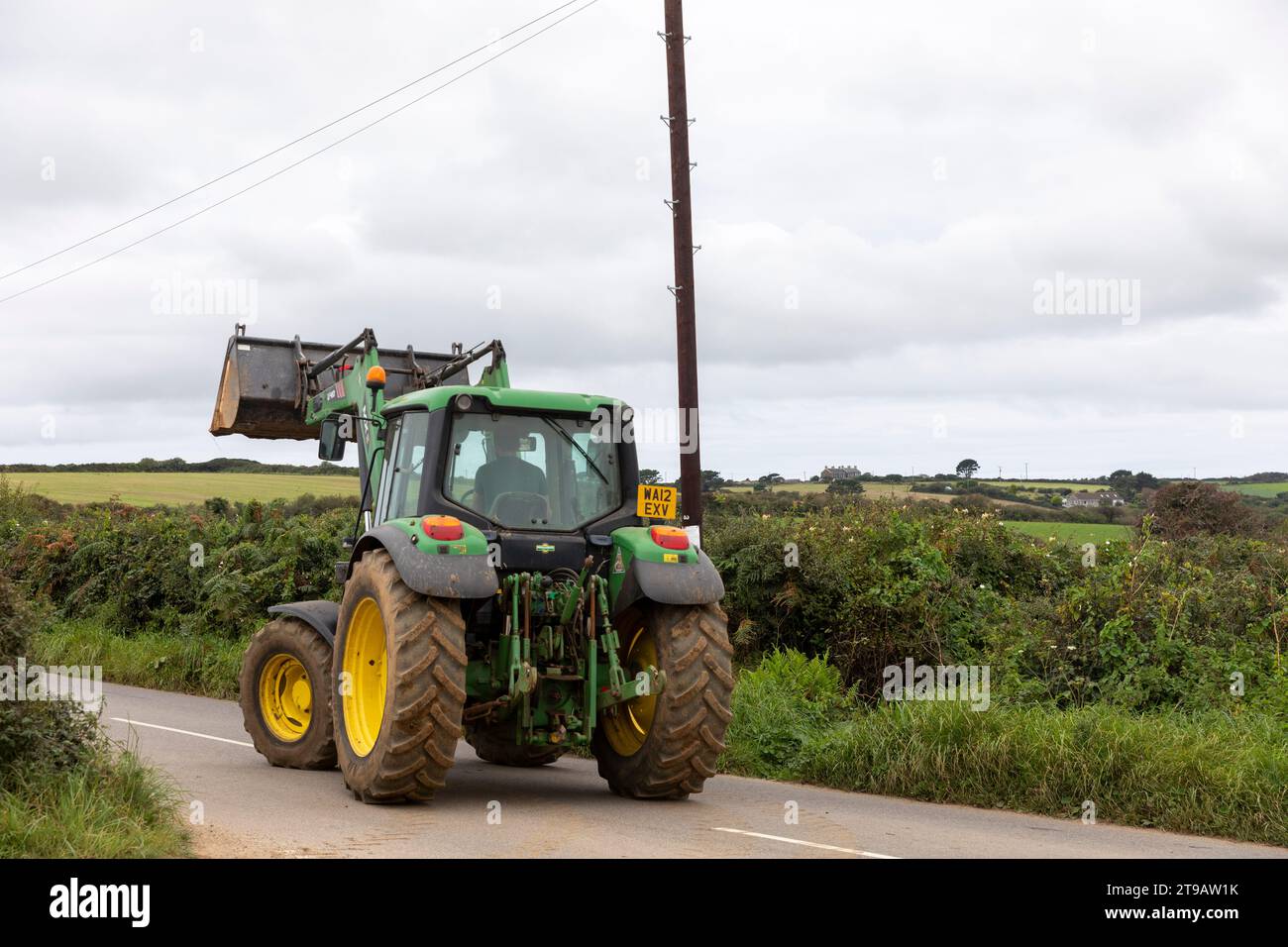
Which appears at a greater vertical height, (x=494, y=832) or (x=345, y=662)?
(x=345, y=662)

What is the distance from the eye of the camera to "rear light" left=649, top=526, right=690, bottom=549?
999 centimetres

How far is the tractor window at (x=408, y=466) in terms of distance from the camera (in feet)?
33.9

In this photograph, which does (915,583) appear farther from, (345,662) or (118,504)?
(118,504)

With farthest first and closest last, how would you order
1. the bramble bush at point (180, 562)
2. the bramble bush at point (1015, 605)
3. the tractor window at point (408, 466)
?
the bramble bush at point (180, 562)
the bramble bush at point (1015, 605)
the tractor window at point (408, 466)

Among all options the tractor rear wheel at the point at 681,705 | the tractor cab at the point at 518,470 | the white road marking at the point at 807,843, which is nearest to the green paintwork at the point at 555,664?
the tractor rear wheel at the point at 681,705

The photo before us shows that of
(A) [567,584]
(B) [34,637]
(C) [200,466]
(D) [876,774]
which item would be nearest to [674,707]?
(A) [567,584]

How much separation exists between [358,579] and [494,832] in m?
2.41

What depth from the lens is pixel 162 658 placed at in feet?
63.6

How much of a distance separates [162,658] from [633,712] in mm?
11257

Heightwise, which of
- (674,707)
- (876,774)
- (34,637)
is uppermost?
(34,637)

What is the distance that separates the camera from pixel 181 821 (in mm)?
8000

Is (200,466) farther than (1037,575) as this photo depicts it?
Yes

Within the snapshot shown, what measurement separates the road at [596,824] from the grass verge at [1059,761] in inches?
10.1

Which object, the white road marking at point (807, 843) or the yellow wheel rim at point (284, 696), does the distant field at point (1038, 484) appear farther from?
the white road marking at point (807, 843)
